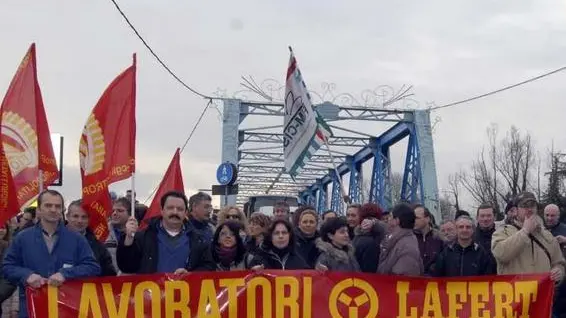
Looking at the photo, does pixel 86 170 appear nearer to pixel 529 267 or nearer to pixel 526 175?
pixel 529 267

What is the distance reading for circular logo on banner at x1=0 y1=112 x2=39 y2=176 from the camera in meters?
8.65

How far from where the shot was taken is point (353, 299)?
752 centimetres

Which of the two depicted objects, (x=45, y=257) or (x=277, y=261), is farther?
(x=277, y=261)

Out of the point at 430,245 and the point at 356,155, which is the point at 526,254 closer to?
the point at 430,245

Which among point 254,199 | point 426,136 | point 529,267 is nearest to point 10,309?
point 529,267

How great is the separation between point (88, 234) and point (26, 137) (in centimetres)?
130

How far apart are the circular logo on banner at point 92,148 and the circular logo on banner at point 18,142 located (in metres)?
0.50

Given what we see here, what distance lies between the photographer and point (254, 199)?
25.1m

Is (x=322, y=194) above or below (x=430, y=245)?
above

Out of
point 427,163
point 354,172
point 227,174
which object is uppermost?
point 354,172

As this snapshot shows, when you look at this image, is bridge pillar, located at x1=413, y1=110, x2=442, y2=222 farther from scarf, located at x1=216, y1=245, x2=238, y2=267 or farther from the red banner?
scarf, located at x1=216, y1=245, x2=238, y2=267

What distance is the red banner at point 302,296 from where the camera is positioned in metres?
7.34

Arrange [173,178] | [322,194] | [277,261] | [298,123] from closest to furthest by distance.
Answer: [277,261] → [173,178] → [298,123] → [322,194]

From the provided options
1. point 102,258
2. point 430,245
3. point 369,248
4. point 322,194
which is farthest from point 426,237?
point 322,194
